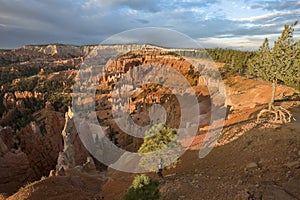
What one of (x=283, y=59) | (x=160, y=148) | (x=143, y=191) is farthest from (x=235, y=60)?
(x=143, y=191)

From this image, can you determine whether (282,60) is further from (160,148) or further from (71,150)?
(71,150)

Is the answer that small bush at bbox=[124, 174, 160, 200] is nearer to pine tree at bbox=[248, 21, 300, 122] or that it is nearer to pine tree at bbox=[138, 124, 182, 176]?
pine tree at bbox=[138, 124, 182, 176]

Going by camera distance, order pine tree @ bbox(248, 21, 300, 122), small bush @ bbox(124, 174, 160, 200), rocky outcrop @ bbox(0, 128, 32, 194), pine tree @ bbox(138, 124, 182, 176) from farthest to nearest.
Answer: rocky outcrop @ bbox(0, 128, 32, 194)
pine tree @ bbox(248, 21, 300, 122)
pine tree @ bbox(138, 124, 182, 176)
small bush @ bbox(124, 174, 160, 200)

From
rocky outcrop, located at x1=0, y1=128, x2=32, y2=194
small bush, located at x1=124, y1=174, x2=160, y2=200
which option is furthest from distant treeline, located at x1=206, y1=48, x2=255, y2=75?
small bush, located at x1=124, y1=174, x2=160, y2=200

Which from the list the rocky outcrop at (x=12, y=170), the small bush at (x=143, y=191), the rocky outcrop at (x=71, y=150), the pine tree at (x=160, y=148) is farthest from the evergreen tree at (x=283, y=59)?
the rocky outcrop at (x=12, y=170)

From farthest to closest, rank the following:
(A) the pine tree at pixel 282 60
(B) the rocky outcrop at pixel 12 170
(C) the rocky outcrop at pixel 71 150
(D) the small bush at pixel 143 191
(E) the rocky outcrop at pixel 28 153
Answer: (C) the rocky outcrop at pixel 71 150, (E) the rocky outcrop at pixel 28 153, (B) the rocky outcrop at pixel 12 170, (A) the pine tree at pixel 282 60, (D) the small bush at pixel 143 191

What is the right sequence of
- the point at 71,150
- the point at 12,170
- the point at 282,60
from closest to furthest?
the point at 282,60 → the point at 12,170 → the point at 71,150

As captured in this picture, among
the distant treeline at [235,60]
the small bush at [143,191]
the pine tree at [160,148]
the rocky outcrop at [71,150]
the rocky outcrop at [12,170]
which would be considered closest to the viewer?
the small bush at [143,191]

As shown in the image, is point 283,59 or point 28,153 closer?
point 283,59

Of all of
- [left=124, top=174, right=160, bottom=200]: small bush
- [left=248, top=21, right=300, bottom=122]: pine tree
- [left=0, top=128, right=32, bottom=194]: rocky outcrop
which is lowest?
[left=0, top=128, right=32, bottom=194]: rocky outcrop

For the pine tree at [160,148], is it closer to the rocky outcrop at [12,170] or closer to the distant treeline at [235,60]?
the rocky outcrop at [12,170]

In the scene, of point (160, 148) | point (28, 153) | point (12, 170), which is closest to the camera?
point (160, 148)

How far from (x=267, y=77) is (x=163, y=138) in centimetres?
1206

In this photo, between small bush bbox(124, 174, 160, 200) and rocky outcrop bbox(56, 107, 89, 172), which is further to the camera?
rocky outcrop bbox(56, 107, 89, 172)
